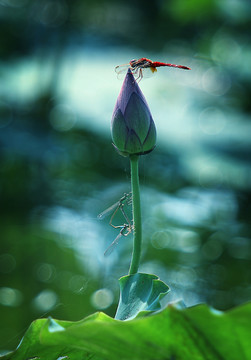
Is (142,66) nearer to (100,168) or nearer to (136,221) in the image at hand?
(136,221)

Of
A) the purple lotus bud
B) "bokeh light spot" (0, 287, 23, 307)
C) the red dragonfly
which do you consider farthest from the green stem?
"bokeh light spot" (0, 287, 23, 307)

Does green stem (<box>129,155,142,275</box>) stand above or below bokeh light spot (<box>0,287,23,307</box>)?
above

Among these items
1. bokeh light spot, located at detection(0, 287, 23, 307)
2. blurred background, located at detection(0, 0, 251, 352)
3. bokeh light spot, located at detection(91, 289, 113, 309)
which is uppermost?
blurred background, located at detection(0, 0, 251, 352)

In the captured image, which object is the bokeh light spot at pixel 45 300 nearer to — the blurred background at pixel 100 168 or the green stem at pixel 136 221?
the blurred background at pixel 100 168

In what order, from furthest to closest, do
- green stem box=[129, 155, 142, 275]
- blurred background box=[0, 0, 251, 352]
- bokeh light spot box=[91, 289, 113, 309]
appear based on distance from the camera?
blurred background box=[0, 0, 251, 352], bokeh light spot box=[91, 289, 113, 309], green stem box=[129, 155, 142, 275]

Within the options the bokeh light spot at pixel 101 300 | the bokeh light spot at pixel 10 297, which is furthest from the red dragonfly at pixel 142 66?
the bokeh light spot at pixel 10 297

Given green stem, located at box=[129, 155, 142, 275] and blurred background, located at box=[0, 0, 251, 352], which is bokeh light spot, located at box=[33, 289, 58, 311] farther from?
green stem, located at box=[129, 155, 142, 275]

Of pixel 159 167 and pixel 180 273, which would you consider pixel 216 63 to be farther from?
pixel 180 273

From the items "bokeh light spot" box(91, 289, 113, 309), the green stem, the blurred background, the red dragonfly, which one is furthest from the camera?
the blurred background
